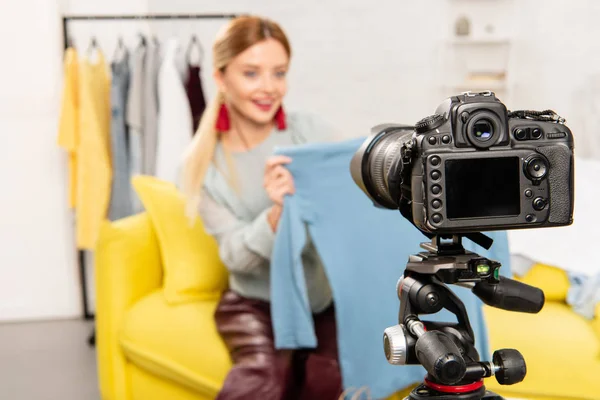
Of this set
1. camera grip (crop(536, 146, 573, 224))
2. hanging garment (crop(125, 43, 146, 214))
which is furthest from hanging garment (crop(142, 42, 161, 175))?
camera grip (crop(536, 146, 573, 224))

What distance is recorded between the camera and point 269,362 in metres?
1.74

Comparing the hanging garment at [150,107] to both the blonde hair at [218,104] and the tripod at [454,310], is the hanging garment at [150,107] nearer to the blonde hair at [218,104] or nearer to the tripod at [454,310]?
the blonde hair at [218,104]

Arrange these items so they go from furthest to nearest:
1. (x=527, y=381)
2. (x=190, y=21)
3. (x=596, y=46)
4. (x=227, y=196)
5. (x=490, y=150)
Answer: (x=190, y=21), (x=596, y=46), (x=227, y=196), (x=527, y=381), (x=490, y=150)

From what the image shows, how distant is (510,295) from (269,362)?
3.37 feet

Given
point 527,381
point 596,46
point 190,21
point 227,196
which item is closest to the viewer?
point 527,381

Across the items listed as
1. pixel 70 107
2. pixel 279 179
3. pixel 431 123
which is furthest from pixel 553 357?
pixel 70 107

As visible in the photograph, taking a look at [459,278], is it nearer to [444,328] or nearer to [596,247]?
[444,328]

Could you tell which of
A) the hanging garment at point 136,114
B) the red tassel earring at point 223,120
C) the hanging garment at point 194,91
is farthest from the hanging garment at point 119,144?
the red tassel earring at point 223,120

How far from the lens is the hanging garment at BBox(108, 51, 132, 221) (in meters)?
3.01

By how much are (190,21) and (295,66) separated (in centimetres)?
56

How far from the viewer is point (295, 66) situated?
347 cm

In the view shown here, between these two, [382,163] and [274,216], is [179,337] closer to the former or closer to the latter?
[274,216]

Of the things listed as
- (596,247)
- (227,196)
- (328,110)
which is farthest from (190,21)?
(596,247)

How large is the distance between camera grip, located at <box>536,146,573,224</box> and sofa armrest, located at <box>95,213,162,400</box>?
157 cm
